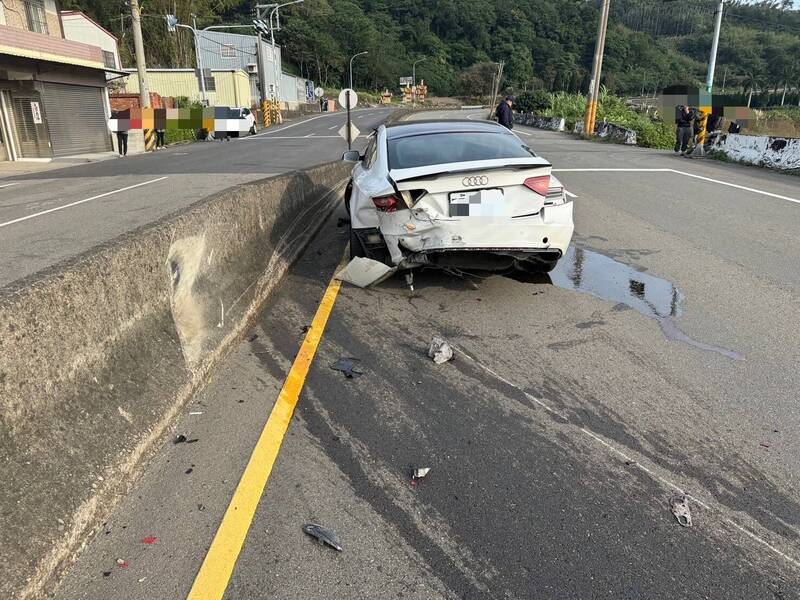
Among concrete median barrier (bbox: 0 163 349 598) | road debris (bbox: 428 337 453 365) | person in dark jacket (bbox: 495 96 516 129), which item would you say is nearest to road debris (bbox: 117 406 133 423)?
concrete median barrier (bbox: 0 163 349 598)

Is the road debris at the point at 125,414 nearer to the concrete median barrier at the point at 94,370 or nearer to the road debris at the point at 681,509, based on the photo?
the concrete median barrier at the point at 94,370

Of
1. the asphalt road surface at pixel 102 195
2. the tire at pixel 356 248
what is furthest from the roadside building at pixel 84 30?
the tire at pixel 356 248

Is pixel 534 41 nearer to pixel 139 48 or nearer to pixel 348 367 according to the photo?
pixel 139 48

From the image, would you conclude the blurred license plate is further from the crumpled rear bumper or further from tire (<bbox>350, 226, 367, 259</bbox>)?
tire (<bbox>350, 226, 367, 259</bbox>)

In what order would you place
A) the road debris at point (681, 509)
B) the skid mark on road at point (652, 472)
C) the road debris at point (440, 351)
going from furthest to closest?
the road debris at point (440, 351) < the road debris at point (681, 509) < the skid mark on road at point (652, 472)

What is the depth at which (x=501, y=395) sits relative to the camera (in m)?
3.75

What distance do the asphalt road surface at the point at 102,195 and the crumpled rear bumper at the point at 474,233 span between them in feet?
11.9

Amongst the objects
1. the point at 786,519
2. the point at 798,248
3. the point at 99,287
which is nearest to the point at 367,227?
the point at 99,287

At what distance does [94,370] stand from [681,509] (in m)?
2.88

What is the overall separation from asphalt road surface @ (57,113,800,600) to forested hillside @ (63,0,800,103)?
3863 inches

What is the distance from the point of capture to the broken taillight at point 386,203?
512 centimetres

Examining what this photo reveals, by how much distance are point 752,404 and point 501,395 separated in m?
1.51

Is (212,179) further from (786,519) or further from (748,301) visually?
(786,519)

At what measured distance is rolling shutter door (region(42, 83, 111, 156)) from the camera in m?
26.0
